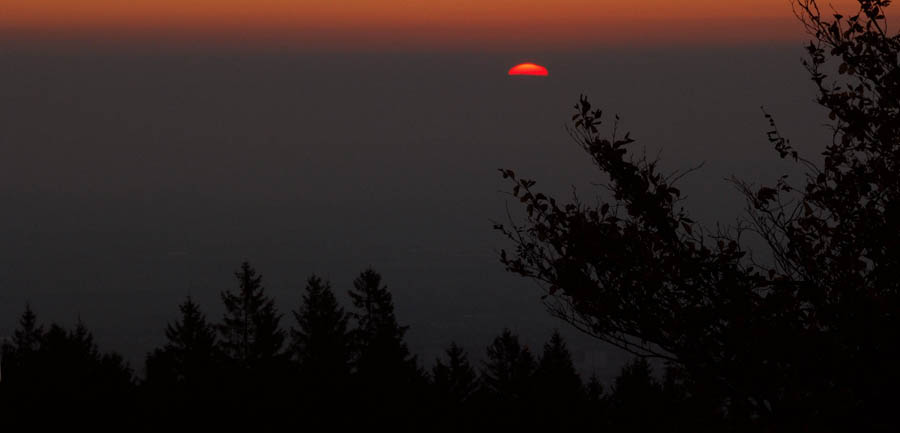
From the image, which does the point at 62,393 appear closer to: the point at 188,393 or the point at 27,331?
the point at 188,393

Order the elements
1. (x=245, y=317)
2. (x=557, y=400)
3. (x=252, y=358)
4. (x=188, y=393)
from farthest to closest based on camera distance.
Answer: (x=245, y=317), (x=252, y=358), (x=557, y=400), (x=188, y=393)

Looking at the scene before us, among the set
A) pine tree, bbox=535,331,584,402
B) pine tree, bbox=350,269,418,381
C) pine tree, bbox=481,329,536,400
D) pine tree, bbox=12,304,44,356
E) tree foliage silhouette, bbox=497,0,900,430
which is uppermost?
pine tree, bbox=12,304,44,356

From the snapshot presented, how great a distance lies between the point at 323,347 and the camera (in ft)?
152

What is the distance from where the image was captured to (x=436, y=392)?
1839 inches

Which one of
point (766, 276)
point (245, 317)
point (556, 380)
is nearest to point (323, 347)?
point (556, 380)

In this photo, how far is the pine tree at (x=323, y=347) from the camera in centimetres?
4262

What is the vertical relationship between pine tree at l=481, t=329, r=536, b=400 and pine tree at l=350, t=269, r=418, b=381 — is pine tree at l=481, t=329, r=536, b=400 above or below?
below

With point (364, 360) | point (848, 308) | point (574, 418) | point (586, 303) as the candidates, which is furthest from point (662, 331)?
point (574, 418)

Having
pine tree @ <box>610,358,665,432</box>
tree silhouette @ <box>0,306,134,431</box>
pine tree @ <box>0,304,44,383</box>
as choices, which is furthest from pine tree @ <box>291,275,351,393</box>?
pine tree @ <box>610,358,665,432</box>

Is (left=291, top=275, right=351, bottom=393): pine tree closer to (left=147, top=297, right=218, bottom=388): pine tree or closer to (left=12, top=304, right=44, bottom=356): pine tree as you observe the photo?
(left=147, top=297, right=218, bottom=388): pine tree

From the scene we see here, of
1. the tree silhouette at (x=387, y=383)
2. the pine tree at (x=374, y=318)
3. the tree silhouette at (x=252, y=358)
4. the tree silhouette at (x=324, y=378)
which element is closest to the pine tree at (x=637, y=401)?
the pine tree at (x=374, y=318)

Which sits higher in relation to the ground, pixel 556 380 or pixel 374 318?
pixel 374 318

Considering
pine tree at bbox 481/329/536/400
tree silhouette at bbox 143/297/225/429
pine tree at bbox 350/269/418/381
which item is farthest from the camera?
pine tree at bbox 481/329/536/400

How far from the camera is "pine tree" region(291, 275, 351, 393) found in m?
42.6
